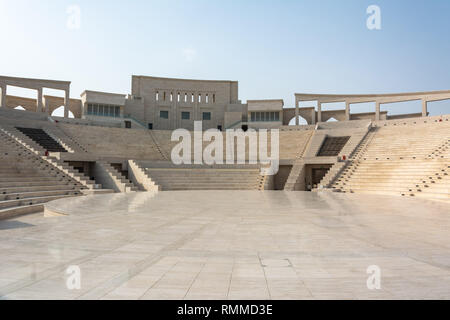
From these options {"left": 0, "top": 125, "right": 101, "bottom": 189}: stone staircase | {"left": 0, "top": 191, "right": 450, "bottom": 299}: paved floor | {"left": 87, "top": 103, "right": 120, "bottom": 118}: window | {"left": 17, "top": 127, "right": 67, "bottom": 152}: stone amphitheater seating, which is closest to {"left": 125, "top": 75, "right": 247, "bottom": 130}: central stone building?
{"left": 87, "top": 103, "right": 120, "bottom": 118}: window

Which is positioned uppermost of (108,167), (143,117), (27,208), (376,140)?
(143,117)

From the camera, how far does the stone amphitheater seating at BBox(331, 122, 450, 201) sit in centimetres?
1793

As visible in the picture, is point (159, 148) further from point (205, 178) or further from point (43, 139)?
point (43, 139)

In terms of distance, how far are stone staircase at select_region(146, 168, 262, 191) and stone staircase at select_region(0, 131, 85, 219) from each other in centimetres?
656

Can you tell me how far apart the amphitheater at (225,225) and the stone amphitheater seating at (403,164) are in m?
0.11

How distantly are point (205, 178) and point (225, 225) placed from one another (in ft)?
→ 55.0

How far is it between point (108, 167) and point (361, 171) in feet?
63.8

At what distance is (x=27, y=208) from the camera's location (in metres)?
12.5

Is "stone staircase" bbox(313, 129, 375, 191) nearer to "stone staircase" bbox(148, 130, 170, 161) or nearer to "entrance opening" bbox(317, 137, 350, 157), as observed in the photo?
"entrance opening" bbox(317, 137, 350, 157)

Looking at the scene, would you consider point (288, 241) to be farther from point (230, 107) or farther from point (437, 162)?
point (230, 107)

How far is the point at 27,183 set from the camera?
15953 millimetres

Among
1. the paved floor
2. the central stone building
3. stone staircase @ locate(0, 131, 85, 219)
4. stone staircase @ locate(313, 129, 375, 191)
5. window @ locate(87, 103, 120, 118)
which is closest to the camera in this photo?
the paved floor

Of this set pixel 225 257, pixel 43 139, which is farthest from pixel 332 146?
pixel 43 139

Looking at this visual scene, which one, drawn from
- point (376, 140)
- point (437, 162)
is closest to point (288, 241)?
point (437, 162)
